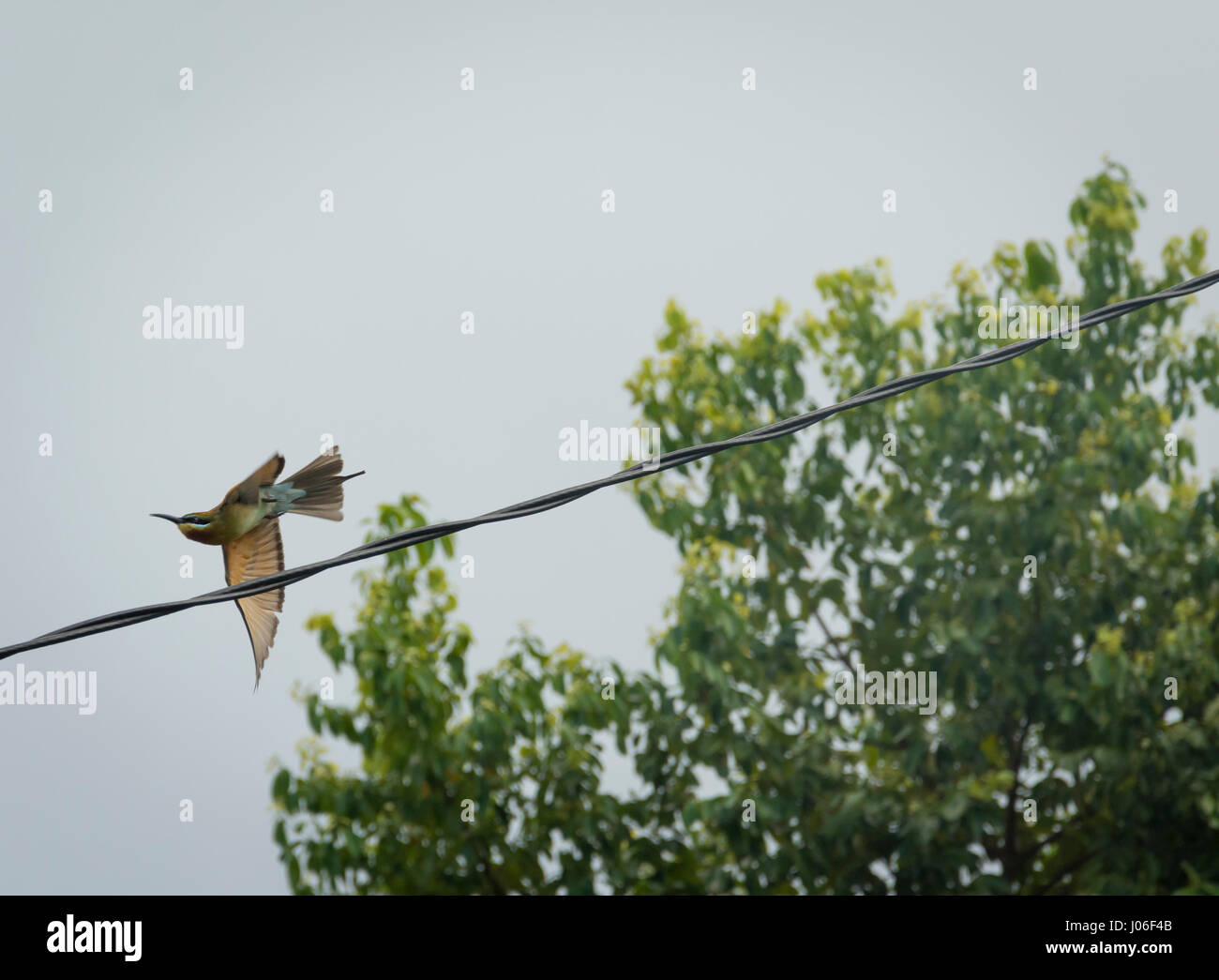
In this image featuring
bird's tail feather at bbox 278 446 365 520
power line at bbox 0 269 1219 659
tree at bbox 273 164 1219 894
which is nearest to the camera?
power line at bbox 0 269 1219 659

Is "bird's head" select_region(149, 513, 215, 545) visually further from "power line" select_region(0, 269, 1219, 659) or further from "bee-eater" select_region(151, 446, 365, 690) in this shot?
"power line" select_region(0, 269, 1219, 659)

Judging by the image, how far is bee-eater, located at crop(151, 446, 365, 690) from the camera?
242 cm

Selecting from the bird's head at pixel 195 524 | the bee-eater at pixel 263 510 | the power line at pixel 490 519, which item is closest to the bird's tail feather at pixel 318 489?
the bee-eater at pixel 263 510

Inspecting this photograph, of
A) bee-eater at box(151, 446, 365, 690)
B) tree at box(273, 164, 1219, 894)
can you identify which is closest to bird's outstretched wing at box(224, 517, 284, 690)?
bee-eater at box(151, 446, 365, 690)

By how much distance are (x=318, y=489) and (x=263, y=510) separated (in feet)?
0.44

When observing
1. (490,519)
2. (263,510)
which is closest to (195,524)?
(263,510)

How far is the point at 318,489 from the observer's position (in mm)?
2443

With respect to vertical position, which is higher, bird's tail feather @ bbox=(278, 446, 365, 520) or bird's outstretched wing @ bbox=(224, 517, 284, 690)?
bird's tail feather @ bbox=(278, 446, 365, 520)

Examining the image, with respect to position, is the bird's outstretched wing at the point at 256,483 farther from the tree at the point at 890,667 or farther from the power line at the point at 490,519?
the tree at the point at 890,667

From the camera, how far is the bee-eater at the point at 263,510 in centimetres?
242

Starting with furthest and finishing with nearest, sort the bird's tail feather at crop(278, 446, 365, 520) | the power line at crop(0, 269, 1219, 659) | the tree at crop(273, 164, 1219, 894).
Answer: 1. the tree at crop(273, 164, 1219, 894)
2. the bird's tail feather at crop(278, 446, 365, 520)
3. the power line at crop(0, 269, 1219, 659)
